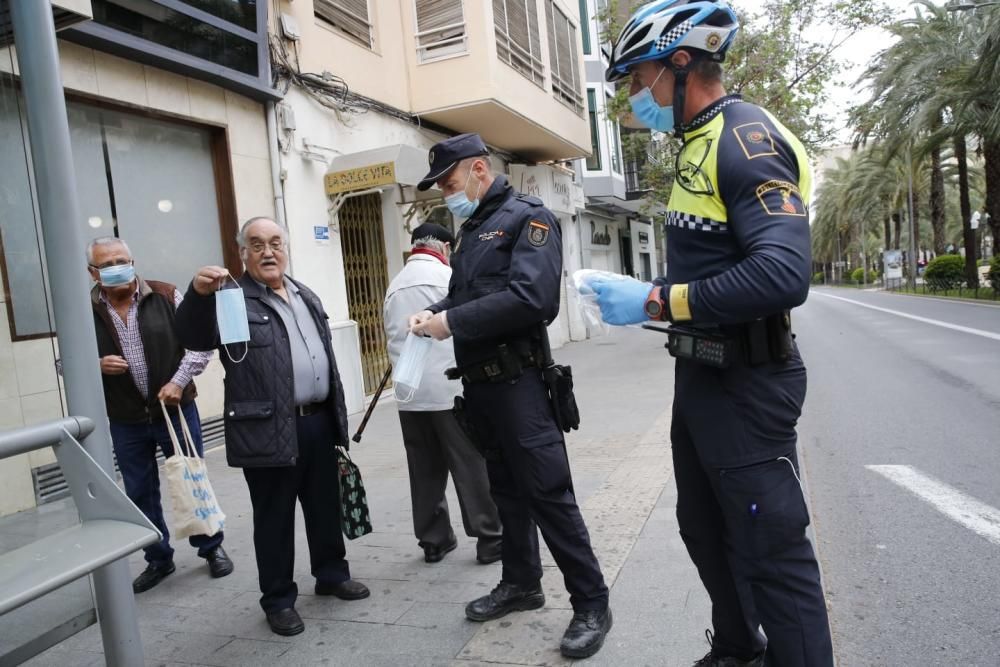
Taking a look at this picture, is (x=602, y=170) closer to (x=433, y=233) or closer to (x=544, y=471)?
(x=433, y=233)

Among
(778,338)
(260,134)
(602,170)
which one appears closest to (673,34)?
(778,338)

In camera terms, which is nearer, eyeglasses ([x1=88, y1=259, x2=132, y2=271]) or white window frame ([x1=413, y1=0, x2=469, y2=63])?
eyeglasses ([x1=88, y1=259, x2=132, y2=271])

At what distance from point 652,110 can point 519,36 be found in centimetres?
1174

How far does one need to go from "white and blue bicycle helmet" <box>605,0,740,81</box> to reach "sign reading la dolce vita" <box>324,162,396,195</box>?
22.4ft

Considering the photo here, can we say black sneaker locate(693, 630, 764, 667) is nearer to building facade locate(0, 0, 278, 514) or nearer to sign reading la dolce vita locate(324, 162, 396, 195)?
building facade locate(0, 0, 278, 514)

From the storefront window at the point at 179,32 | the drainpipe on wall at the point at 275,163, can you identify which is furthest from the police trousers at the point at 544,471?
the drainpipe on wall at the point at 275,163

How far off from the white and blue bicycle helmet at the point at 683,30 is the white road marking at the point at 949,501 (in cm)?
332

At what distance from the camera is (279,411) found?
3203 millimetres

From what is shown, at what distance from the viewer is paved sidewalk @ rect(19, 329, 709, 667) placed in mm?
2861

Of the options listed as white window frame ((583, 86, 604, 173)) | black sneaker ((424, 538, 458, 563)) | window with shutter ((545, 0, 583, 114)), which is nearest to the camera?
black sneaker ((424, 538, 458, 563))

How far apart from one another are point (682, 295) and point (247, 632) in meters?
2.57

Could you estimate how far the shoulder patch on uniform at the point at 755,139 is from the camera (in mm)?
1852

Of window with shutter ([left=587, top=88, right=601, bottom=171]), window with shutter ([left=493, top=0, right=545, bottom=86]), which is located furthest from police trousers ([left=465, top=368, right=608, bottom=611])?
window with shutter ([left=587, top=88, right=601, bottom=171])

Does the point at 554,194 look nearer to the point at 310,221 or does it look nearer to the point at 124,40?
the point at 310,221
